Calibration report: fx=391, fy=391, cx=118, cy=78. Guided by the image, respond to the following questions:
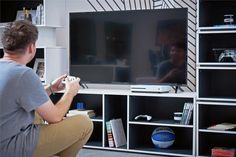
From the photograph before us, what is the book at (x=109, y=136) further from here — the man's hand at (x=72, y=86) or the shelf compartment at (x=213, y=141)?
the man's hand at (x=72, y=86)

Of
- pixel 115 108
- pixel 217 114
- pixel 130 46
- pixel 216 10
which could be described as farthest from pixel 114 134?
pixel 216 10

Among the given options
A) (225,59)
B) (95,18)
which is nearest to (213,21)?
(225,59)

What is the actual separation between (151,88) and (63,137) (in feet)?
5.05

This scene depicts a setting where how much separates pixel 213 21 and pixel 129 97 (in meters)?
1.02

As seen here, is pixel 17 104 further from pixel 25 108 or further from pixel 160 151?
pixel 160 151

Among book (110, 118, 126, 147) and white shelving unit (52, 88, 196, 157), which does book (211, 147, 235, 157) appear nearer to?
white shelving unit (52, 88, 196, 157)

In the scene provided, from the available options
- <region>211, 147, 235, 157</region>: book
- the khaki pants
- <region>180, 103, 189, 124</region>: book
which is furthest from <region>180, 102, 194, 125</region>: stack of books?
the khaki pants

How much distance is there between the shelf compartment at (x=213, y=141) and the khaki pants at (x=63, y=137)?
141cm

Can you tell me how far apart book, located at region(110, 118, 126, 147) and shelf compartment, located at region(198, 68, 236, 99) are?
0.91m

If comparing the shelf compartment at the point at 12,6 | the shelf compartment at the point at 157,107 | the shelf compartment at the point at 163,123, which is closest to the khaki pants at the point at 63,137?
the shelf compartment at the point at 163,123

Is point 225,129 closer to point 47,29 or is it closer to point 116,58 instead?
point 116,58

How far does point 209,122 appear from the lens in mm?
3516

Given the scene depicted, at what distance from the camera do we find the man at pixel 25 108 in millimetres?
1899

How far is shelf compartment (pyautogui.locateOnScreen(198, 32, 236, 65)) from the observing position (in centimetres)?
333
